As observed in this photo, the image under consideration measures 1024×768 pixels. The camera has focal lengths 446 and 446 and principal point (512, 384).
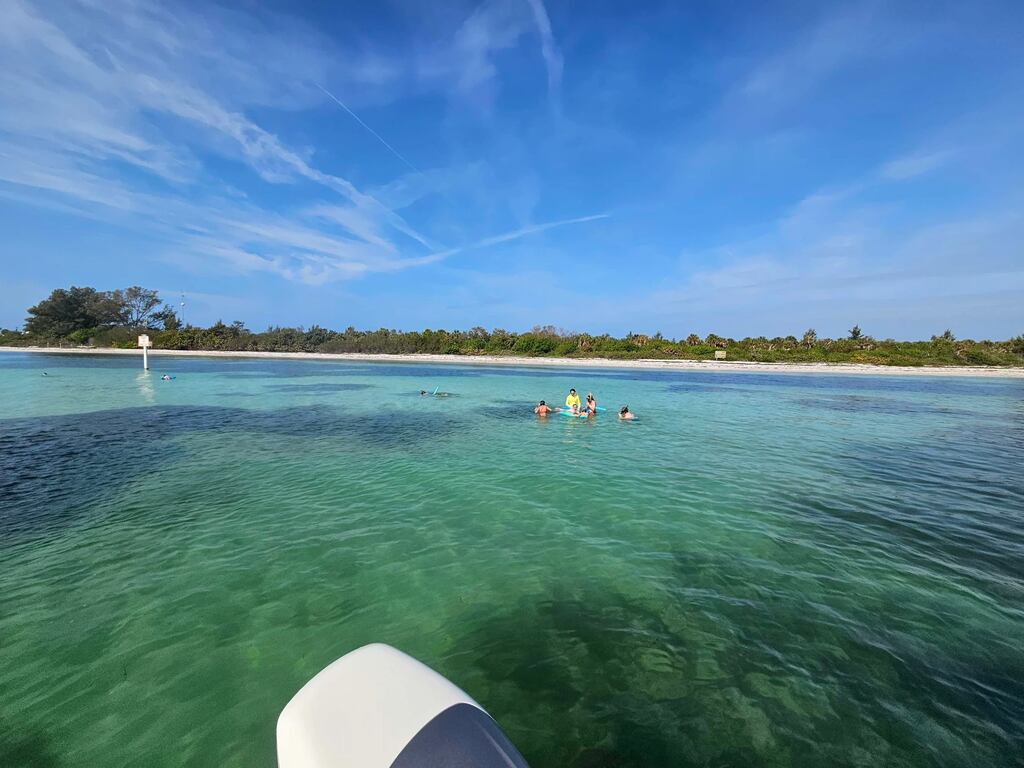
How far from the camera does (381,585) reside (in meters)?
6.11

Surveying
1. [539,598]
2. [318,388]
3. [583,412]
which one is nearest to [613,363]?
[318,388]

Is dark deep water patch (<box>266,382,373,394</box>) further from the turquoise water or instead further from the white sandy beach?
the white sandy beach

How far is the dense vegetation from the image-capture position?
84.4 meters

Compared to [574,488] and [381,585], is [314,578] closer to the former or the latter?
[381,585]

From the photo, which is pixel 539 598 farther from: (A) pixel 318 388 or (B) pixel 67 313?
(B) pixel 67 313

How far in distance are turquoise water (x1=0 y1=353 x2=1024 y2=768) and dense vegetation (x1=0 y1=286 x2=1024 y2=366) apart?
275 feet

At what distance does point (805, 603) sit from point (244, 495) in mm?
10277

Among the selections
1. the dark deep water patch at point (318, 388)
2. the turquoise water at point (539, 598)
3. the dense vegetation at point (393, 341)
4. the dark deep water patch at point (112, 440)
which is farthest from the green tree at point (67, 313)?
the turquoise water at point (539, 598)

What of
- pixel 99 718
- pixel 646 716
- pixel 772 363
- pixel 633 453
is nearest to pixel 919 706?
pixel 646 716

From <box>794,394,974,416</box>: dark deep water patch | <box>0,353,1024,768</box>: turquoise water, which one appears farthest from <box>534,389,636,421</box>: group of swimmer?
<box>794,394,974,416</box>: dark deep water patch

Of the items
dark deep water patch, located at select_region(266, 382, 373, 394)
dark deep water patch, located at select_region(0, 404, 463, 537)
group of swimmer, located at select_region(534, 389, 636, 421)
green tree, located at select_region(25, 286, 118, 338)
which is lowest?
dark deep water patch, located at select_region(266, 382, 373, 394)

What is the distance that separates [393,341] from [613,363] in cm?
4839

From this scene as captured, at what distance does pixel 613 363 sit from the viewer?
83.8 metres

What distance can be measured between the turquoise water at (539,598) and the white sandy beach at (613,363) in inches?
2483
